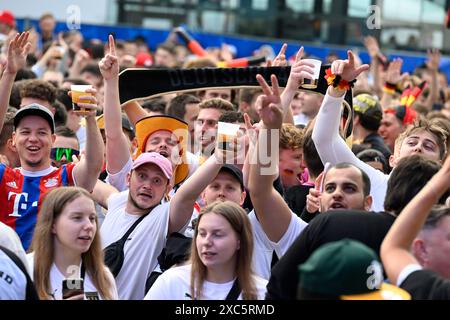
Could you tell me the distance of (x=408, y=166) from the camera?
5250 millimetres

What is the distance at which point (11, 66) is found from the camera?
698cm

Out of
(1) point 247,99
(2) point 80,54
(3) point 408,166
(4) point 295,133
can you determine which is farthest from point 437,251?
(2) point 80,54

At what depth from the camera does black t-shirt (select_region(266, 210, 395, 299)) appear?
16.0ft

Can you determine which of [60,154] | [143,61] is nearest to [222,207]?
[60,154]

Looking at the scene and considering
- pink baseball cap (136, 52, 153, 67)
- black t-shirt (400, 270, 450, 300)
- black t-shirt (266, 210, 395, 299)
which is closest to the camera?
black t-shirt (400, 270, 450, 300)

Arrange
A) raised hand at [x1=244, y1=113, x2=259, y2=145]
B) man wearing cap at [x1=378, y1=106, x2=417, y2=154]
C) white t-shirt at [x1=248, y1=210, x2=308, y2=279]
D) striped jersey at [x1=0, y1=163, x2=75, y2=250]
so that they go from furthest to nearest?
man wearing cap at [x1=378, y1=106, x2=417, y2=154]
striped jersey at [x1=0, y1=163, x2=75, y2=250]
white t-shirt at [x1=248, y1=210, x2=308, y2=279]
raised hand at [x1=244, y1=113, x2=259, y2=145]

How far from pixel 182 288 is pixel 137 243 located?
847 mm

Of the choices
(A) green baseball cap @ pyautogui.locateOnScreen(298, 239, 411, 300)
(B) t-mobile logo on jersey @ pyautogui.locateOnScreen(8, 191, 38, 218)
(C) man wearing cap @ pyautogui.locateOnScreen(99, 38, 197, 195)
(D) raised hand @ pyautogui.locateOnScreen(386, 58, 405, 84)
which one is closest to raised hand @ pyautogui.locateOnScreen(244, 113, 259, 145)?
(C) man wearing cap @ pyautogui.locateOnScreen(99, 38, 197, 195)

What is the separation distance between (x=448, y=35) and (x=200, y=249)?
53.0ft

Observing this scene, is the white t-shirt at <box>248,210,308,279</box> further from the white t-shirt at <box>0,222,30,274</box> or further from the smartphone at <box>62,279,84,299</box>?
the white t-shirt at <box>0,222,30,274</box>

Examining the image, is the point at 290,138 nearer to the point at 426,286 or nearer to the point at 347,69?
the point at 347,69

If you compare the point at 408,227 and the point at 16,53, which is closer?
the point at 408,227

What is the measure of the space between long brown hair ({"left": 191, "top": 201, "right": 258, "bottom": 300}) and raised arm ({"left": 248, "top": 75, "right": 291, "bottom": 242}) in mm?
162

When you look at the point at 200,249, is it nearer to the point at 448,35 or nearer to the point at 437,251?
the point at 437,251
